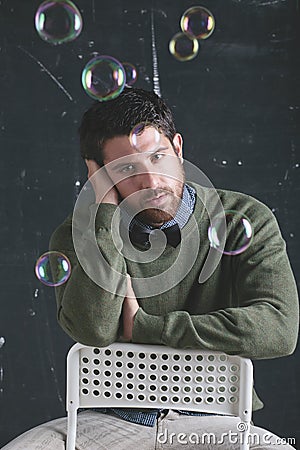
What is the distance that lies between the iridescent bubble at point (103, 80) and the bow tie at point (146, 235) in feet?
1.15

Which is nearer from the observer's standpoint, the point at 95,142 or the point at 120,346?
the point at 120,346

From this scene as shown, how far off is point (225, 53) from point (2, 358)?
1295 mm

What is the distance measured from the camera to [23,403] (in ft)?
8.63

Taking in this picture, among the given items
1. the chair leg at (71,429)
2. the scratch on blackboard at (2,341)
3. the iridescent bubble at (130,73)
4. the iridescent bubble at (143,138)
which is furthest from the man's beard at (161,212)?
the scratch on blackboard at (2,341)

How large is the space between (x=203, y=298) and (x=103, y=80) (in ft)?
2.00

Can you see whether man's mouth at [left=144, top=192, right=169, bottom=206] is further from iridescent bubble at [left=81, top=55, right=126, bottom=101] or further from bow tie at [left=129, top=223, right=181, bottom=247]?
iridescent bubble at [left=81, top=55, right=126, bottom=101]

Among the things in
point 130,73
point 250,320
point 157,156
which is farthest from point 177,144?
point 130,73

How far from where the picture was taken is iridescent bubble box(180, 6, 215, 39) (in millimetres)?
2057

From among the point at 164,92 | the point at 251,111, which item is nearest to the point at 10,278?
the point at 164,92

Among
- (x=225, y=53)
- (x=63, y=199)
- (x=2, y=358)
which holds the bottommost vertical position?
(x=2, y=358)

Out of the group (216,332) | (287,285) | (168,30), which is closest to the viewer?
(216,332)

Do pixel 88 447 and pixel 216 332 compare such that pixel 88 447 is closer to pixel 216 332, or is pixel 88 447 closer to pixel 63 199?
pixel 216 332
